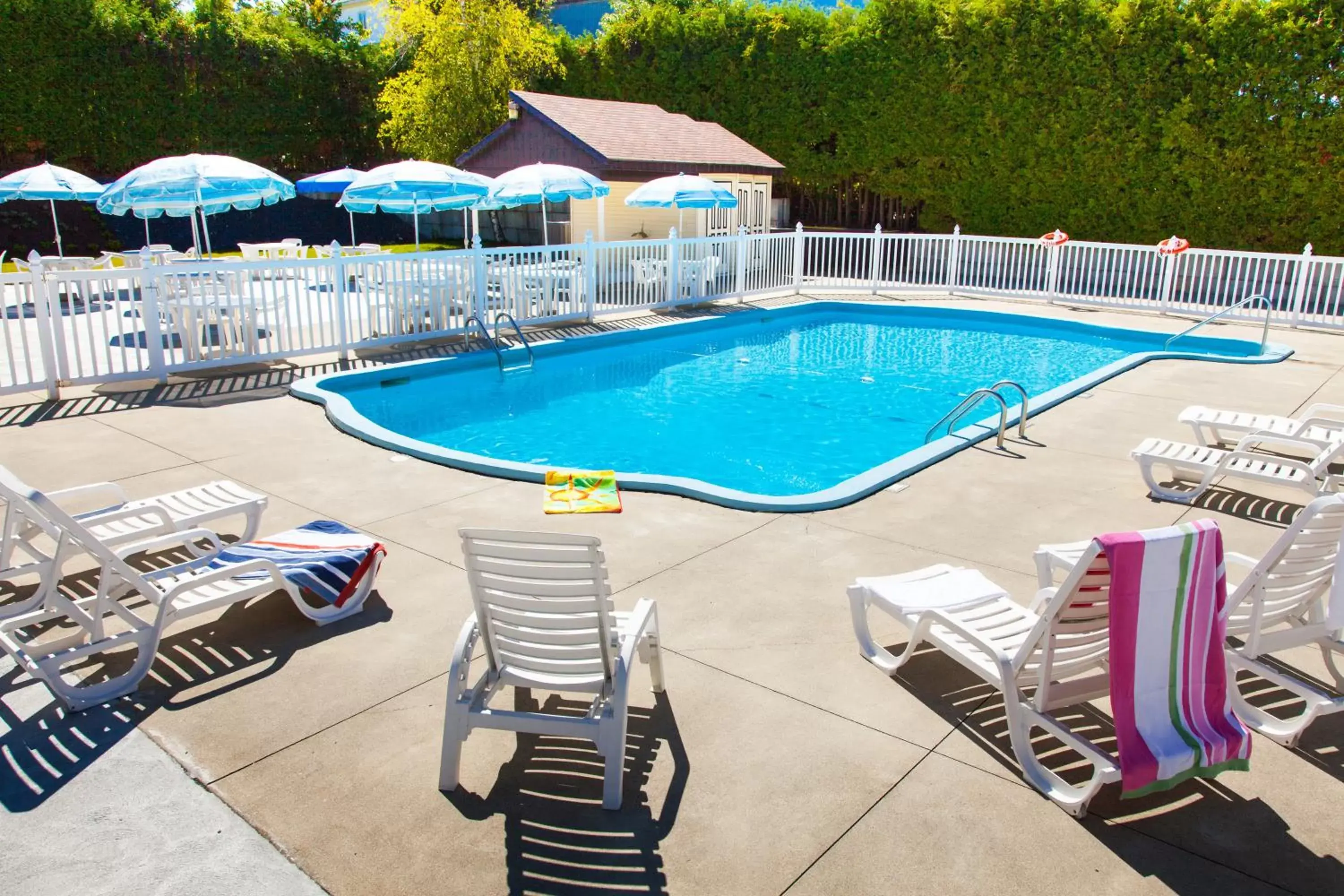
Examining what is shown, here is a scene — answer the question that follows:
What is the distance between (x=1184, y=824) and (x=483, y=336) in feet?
34.8

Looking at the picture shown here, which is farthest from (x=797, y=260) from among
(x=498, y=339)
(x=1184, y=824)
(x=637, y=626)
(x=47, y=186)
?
(x=1184, y=824)

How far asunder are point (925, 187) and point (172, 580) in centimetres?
2222

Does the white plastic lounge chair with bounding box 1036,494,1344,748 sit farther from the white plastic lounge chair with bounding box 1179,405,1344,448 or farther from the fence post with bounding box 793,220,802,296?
the fence post with bounding box 793,220,802,296

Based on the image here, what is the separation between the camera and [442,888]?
115 inches

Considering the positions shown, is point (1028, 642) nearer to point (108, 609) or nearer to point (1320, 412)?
point (108, 609)

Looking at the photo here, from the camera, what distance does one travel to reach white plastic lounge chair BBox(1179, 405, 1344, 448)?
24.0 feet

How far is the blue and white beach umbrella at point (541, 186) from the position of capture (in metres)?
Answer: 14.9

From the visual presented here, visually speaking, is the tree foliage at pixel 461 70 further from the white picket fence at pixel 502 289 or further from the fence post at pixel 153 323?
the fence post at pixel 153 323

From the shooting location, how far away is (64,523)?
3902 mm

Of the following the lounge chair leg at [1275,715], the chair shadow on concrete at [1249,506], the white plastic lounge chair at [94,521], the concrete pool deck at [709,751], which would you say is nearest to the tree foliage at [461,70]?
the concrete pool deck at [709,751]

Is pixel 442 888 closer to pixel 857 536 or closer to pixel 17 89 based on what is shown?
pixel 857 536

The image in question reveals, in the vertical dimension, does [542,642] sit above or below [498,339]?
above

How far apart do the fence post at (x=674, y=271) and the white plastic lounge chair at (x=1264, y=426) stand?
9000 mm

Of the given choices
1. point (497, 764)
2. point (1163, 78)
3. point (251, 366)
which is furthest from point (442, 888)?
point (1163, 78)
